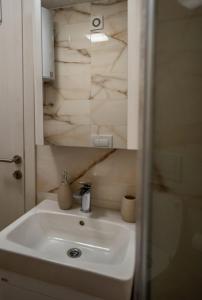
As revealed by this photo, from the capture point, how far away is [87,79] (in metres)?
1.20

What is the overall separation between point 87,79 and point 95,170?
475 mm

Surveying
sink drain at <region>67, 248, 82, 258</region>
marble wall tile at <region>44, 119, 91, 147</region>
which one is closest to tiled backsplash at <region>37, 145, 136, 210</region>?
marble wall tile at <region>44, 119, 91, 147</region>

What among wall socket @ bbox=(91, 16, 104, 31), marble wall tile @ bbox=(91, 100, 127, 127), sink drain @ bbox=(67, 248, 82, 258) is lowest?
sink drain @ bbox=(67, 248, 82, 258)

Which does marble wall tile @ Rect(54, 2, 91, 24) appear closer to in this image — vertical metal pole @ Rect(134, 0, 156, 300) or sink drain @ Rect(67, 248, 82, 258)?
vertical metal pole @ Rect(134, 0, 156, 300)

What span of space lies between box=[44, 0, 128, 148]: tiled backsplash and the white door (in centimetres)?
22

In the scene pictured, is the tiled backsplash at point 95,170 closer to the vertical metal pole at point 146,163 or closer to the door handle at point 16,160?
the door handle at point 16,160

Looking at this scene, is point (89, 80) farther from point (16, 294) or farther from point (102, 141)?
point (16, 294)

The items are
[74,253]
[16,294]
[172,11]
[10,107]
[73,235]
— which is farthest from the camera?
[10,107]

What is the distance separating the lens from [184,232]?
24.2 inches

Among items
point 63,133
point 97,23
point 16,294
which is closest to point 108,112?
point 63,133

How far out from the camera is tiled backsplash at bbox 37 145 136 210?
1.20m

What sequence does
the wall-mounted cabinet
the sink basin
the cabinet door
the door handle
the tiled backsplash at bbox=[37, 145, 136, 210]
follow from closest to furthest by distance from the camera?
the cabinet door
the sink basin
the wall-mounted cabinet
the tiled backsplash at bbox=[37, 145, 136, 210]
the door handle

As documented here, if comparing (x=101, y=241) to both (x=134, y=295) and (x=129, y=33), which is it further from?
(x=129, y=33)

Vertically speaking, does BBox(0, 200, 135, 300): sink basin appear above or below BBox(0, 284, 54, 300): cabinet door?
above
